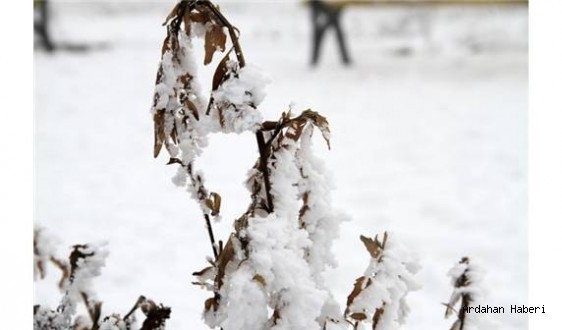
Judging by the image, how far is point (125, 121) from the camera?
478 cm

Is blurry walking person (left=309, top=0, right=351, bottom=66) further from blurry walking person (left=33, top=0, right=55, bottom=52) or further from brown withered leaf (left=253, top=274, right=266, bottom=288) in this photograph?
brown withered leaf (left=253, top=274, right=266, bottom=288)

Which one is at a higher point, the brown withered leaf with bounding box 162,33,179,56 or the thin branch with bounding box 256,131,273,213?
the brown withered leaf with bounding box 162,33,179,56

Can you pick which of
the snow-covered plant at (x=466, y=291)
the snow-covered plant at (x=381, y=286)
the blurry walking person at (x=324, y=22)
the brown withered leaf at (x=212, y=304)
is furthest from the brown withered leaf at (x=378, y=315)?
the blurry walking person at (x=324, y=22)

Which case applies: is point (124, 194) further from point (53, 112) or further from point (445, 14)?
point (445, 14)

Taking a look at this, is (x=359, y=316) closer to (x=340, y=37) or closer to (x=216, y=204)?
(x=216, y=204)

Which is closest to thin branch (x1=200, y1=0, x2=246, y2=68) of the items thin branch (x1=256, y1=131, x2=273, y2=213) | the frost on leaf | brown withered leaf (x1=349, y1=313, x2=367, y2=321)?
thin branch (x1=256, y1=131, x2=273, y2=213)

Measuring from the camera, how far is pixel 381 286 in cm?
88

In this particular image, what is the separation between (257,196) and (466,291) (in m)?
0.37

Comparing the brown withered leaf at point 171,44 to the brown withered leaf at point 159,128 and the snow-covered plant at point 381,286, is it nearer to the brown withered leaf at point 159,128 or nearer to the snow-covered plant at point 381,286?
the brown withered leaf at point 159,128

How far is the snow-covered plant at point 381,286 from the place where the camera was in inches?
34.8

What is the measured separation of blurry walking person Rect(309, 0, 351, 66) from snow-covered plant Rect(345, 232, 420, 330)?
6224mm

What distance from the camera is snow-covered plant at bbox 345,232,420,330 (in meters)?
0.88

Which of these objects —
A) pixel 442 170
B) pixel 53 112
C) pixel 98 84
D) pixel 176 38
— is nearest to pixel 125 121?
pixel 53 112

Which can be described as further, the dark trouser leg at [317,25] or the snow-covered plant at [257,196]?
the dark trouser leg at [317,25]
